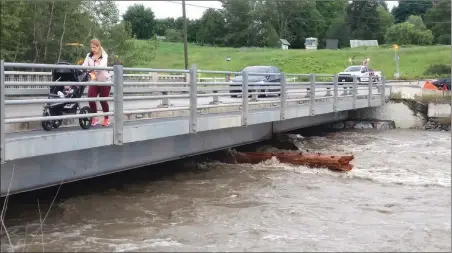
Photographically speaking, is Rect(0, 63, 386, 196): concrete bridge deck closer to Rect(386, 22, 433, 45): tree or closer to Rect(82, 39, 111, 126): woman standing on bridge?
Rect(82, 39, 111, 126): woman standing on bridge

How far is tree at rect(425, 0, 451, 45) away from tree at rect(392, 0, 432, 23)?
17930 mm

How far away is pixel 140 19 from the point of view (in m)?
110

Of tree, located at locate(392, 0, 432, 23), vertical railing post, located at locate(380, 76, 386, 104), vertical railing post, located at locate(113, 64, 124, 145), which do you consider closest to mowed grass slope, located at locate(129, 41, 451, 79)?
vertical railing post, located at locate(380, 76, 386, 104)

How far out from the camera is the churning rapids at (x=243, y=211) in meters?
7.94

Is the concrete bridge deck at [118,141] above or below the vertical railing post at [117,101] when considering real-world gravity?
below

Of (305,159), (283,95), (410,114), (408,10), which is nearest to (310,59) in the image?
(410,114)

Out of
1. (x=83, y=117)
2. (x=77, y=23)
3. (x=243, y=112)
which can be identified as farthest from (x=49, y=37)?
(x=83, y=117)

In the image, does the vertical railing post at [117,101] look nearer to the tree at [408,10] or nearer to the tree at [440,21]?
the tree at [440,21]

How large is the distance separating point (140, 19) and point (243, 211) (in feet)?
344

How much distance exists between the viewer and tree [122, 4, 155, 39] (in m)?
110

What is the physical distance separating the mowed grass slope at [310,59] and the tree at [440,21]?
26.5m

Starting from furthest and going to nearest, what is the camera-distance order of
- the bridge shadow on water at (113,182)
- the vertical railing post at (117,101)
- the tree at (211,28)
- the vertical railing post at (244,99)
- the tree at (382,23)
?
1. the tree at (382,23)
2. the tree at (211,28)
3. the vertical railing post at (244,99)
4. the bridge shadow on water at (113,182)
5. the vertical railing post at (117,101)

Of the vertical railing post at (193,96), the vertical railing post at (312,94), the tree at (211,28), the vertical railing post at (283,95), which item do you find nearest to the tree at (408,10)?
the tree at (211,28)

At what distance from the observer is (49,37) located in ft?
125
